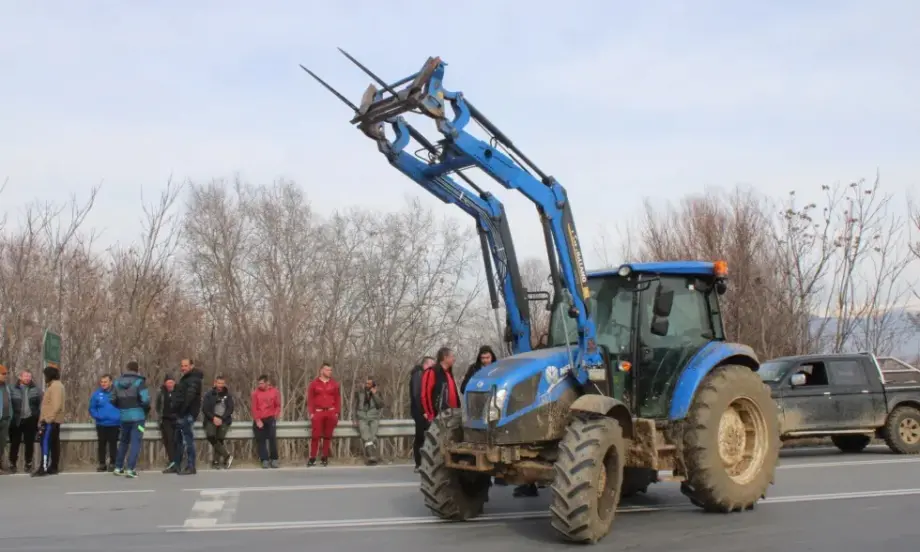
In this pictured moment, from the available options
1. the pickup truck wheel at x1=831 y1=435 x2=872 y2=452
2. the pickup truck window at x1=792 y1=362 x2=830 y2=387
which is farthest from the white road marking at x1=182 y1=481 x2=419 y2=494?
the pickup truck wheel at x1=831 y1=435 x2=872 y2=452

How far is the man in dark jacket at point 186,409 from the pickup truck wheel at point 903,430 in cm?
1235

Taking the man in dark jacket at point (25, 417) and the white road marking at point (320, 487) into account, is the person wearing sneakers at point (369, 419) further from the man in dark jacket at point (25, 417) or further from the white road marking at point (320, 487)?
the man in dark jacket at point (25, 417)

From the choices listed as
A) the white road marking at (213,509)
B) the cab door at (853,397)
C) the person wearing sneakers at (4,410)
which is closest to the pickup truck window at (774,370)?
the cab door at (853,397)

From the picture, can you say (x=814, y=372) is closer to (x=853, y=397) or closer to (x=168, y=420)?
(x=853, y=397)

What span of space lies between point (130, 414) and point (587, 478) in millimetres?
9363

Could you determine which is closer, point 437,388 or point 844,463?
point 437,388

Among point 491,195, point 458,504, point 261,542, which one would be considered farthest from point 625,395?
point 261,542

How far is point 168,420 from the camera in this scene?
1454 centimetres

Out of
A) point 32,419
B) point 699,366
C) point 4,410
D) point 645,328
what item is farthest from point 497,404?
point 32,419

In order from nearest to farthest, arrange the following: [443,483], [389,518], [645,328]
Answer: [443,483], [645,328], [389,518]

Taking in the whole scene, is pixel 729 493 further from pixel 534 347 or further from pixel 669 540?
pixel 534 347

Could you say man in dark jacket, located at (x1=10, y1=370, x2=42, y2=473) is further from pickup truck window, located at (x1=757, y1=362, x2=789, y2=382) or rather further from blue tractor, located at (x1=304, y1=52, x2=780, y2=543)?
pickup truck window, located at (x1=757, y1=362, x2=789, y2=382)

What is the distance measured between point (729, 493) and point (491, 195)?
4.07 meters

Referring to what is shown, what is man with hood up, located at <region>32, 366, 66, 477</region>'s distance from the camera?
13945mm
